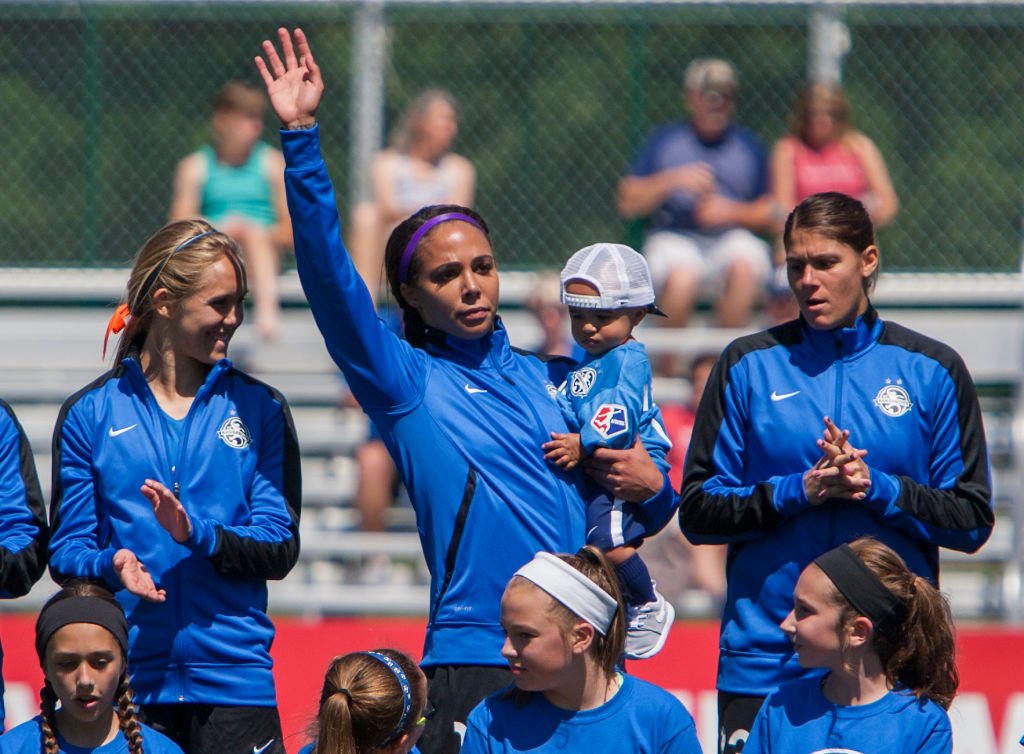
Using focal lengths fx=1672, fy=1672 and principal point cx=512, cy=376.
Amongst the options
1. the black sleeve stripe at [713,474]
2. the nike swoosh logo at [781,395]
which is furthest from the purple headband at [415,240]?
the nike swoosh logo at [781,395]

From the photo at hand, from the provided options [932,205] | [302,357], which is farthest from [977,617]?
[302,357]

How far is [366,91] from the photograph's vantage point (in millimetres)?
9664

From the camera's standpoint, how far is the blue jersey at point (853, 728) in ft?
12.3

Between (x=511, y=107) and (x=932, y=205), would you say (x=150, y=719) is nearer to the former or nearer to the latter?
(x=511, y=107)

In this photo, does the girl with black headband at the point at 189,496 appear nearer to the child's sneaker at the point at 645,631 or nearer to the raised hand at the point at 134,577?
the raised hand at the point at 134,577

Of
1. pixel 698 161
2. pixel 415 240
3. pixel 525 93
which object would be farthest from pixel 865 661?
A: pixel 525 93

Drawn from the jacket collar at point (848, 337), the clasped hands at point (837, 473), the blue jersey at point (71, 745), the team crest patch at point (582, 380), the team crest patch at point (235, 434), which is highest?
the jacket collar at point (848, 337)

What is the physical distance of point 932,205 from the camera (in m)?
10.6

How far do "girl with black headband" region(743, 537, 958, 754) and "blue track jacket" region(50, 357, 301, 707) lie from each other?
1.25m

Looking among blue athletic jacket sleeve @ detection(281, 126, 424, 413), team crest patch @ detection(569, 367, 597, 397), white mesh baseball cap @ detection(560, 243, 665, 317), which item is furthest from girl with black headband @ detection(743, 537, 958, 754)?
blue athletic jacket sleeve @ detection(281, 126, 424, 413)

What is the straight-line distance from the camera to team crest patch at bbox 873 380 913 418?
4168mm

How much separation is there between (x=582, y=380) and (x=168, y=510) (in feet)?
3.51

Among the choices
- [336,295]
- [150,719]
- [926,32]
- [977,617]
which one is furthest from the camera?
[926,32]

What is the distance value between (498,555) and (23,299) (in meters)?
7.03
